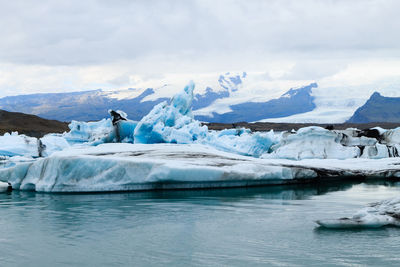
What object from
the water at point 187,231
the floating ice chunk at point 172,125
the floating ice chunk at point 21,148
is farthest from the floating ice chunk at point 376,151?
the floating ice chunk at point 21,148

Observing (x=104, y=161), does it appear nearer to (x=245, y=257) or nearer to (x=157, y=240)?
(x=157, y=240)

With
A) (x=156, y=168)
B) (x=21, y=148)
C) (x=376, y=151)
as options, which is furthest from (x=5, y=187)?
(x=376, y=151)

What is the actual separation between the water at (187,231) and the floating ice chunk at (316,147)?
9.20 metres

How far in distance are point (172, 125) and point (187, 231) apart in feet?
53.3

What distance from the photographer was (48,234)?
8.39 m


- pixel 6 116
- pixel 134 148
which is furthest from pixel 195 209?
pixel 6 116

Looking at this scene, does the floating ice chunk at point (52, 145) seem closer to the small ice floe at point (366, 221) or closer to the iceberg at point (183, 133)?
the iceberg at point (183, 133)

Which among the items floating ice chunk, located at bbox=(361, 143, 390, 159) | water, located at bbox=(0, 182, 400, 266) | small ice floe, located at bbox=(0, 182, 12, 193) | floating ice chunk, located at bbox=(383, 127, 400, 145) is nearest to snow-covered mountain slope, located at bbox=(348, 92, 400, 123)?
floating ice chunk, located at bbox=(383, 127, 400, 145)

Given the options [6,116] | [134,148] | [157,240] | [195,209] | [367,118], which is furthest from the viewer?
[367,118]

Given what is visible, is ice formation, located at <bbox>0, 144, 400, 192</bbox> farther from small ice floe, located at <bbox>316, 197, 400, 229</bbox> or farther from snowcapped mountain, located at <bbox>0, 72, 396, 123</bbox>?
snowcapped mountain, located at <bbox>0, 72, 396, 123</bbox>

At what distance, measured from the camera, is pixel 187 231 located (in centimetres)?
841

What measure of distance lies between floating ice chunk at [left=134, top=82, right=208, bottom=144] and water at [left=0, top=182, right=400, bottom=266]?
25.2ft

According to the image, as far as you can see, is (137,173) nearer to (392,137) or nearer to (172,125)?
(172,125)

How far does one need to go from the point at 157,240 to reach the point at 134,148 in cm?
723
